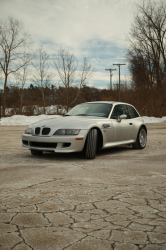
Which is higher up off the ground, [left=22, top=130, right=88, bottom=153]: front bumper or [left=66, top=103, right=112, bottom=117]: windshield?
[left=66, top=103, right=112, bottom=117]: windshield

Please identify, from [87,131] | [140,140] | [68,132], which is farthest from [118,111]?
[68,132]

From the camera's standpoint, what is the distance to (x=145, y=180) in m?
4.83

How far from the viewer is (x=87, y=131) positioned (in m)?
6.79

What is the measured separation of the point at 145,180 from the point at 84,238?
2487mm

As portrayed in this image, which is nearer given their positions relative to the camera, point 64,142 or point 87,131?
point 64,142

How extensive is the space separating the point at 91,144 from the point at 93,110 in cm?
148

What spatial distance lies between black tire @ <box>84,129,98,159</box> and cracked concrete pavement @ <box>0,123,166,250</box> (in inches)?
23.7

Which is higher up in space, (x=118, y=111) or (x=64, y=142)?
(x=118, y=111)

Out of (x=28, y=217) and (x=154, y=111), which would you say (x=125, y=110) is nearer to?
(x=28, y=217)

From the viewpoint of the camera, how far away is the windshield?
791cm

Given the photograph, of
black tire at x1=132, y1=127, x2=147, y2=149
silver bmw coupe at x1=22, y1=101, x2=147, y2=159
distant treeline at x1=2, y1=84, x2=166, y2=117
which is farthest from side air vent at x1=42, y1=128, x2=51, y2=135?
distant treeline at x1=2, y1=84, x2=166, y2=117

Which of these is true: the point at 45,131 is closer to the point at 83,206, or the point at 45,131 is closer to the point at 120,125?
the point at 120,125

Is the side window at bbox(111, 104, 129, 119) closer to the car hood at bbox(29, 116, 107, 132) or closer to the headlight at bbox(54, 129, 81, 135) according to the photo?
the car hood at bbox(29, 116, 107, 132)

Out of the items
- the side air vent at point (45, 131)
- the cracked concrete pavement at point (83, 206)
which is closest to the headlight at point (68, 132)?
the side air vent at point (45, 131)
